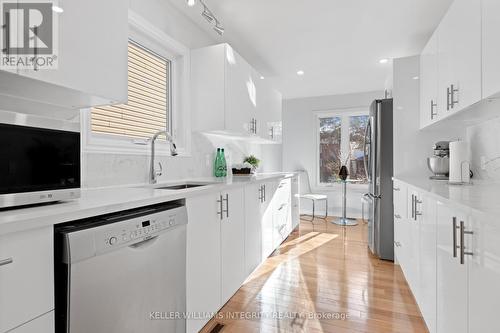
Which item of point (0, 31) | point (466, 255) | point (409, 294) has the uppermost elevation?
point (0, 31)

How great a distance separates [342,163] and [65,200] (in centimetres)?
508

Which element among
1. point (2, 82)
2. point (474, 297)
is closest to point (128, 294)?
point (2, 82)

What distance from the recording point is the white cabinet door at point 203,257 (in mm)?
1547

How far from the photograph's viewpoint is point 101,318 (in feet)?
3.31

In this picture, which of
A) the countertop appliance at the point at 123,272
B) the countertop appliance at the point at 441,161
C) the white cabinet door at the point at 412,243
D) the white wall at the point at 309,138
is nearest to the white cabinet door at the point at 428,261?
the white cabinet door at the point at 412,243

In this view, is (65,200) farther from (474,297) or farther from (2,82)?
(474,297)

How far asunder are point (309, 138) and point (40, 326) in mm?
5252

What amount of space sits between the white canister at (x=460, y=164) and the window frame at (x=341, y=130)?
3384mm

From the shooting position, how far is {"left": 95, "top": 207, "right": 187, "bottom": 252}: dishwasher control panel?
1.01 meters

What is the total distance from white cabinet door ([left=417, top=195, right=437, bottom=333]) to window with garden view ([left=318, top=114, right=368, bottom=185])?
3.62 metres

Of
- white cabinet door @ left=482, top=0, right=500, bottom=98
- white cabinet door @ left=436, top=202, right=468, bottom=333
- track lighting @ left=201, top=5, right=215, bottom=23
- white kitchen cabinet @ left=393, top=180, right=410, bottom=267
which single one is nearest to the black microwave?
white cabinet door @ left=436, top=202, right=468, bottom=333

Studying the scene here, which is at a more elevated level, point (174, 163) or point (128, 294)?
point (174, 163)

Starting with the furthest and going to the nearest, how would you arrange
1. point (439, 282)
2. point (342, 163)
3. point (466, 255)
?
point (342, 163) < point (439, 282) < point (466, 255)

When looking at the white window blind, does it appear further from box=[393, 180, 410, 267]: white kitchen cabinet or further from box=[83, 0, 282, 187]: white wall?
box=[393, 180, 410, 267]: white kitchen cabinet
